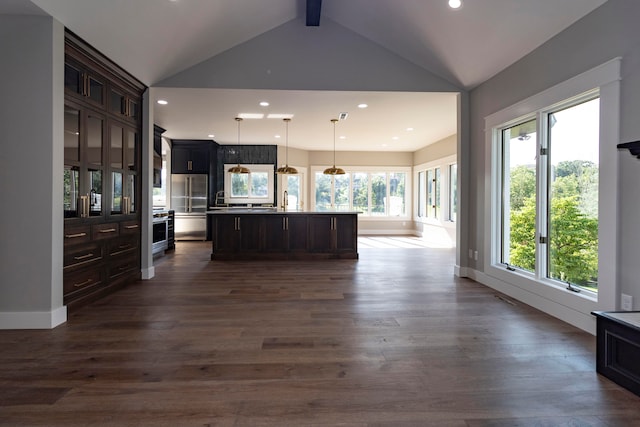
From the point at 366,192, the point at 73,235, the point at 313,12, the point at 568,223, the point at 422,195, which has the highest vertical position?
the point at 313,12

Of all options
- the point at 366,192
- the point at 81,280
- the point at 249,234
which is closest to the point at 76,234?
the point at 81,280

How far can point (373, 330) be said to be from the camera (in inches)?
115

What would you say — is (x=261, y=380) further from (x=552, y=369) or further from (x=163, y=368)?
(x=552, y=369)

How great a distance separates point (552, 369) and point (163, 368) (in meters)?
2.47

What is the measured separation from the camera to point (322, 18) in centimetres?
485

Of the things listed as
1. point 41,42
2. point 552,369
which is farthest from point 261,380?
point 41,42

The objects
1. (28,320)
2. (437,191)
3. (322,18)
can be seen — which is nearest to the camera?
(28,320)

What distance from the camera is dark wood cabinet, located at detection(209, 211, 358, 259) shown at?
6695mm

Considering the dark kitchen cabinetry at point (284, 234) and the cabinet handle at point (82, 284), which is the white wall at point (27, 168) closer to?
the cabinet handle at point (82, 284)

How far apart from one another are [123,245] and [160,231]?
9.47 feet

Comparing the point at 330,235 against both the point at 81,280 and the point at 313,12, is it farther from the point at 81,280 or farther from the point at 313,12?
the point at 81,280

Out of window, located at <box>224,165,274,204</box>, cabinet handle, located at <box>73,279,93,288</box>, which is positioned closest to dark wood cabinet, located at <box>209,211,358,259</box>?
cabinet handle, located at <box>73,279,93,288</box>

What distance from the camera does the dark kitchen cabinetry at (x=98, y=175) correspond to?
10.9ft

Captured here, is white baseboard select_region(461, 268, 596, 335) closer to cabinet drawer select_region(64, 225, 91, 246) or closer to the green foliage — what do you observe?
the green foliage
